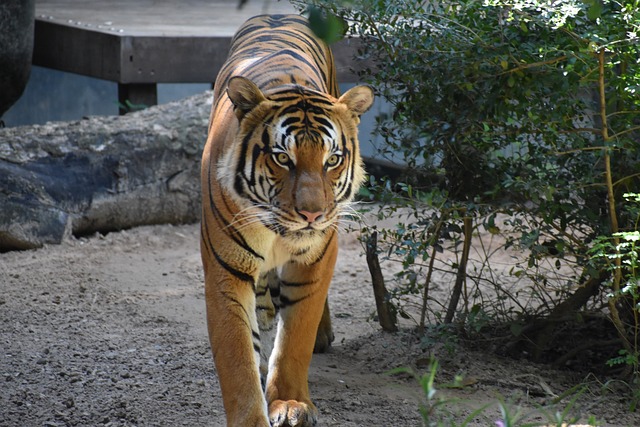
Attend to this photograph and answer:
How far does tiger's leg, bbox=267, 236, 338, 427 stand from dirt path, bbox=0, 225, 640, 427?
0.58 feet

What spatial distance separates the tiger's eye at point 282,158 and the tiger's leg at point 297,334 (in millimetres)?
493

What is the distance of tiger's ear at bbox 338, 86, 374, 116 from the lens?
10.8 feet

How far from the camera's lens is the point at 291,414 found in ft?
10.8

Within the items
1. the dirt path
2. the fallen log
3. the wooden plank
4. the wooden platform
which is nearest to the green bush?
the dirt path

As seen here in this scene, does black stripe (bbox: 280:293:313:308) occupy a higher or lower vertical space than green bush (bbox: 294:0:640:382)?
lower

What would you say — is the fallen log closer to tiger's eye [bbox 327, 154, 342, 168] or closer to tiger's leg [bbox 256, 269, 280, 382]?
tiger's leg [bbox 256, 269, 280, 382]

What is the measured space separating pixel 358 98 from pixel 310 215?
56 centimetres

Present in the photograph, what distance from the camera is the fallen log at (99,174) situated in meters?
5.80

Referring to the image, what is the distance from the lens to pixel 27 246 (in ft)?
19.0

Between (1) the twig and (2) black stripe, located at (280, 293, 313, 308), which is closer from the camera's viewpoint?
(2) black stripe, located at (280, 293, 313, 308)

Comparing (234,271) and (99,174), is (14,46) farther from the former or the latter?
(234,271)

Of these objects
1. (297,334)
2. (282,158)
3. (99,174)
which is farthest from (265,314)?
(99,174)

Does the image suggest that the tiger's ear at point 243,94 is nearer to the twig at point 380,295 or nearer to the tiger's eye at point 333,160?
the tiger's eye at point 333,160

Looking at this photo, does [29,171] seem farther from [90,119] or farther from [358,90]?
[358,90]
